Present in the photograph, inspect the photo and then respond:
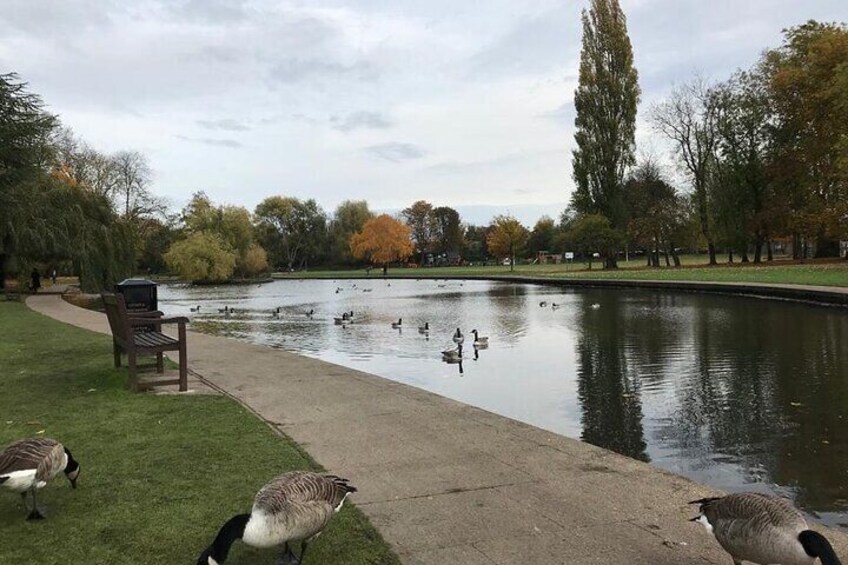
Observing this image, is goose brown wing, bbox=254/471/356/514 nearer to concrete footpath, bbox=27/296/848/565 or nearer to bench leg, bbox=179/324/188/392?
concrete footpath, bbox=27/296/848/565

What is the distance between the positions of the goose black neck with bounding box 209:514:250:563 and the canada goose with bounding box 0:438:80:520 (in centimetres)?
167

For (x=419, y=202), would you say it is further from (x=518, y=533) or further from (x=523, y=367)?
(x=518, y=533)

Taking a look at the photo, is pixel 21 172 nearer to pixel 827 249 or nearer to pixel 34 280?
pixel 34 280

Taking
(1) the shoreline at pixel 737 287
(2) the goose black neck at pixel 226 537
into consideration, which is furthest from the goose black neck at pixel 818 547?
(1) the shoreline at pixel 737 287

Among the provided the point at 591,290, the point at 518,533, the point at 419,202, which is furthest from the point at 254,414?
the point at 419,202

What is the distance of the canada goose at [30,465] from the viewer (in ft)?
13.4

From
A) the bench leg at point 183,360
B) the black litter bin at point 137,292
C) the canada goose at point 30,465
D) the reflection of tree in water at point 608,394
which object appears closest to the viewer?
the canada goose at point 30,465

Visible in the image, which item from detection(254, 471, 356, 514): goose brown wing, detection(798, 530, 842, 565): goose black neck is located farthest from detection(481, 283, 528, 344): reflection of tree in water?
detection(798, 530, 842, 565): goose black neck

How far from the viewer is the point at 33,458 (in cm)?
418

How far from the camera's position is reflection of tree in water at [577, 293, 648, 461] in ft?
26.5

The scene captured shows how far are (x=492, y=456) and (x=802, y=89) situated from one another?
48447 millimetres

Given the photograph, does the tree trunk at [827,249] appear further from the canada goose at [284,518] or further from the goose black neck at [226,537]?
the goose black neck at [226,537]

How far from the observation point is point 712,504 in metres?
3.67

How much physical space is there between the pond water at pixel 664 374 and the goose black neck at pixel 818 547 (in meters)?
2.57
